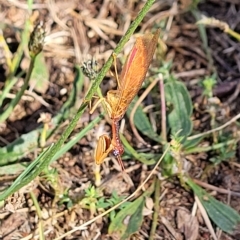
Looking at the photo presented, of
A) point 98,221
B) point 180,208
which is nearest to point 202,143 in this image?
point 180,208

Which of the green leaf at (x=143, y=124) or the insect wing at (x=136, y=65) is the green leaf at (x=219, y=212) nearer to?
the green leaf at (x=143, y=124)

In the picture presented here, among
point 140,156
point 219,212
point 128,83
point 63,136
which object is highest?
point 128,83

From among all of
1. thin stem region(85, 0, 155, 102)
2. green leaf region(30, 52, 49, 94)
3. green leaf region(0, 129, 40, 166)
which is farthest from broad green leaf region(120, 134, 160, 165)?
thin stem region(85, 0, 155, 102)

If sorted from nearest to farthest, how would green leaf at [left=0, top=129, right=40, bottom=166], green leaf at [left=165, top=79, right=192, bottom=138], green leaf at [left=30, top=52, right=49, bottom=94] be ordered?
1. green leaf at [left=0, top=129, right=40, bottom=166]
2. green leaf at [left=165, top=79, right=192, bottom=138]
3. green leaf at [left=30, top=52, right=49, bottom=94]

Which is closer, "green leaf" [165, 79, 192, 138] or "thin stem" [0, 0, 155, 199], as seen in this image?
"thin stem" [0, 0, 155, 199]

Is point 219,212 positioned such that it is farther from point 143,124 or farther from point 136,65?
point 136,65

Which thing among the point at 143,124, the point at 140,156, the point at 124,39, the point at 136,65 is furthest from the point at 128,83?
the point at 143,124

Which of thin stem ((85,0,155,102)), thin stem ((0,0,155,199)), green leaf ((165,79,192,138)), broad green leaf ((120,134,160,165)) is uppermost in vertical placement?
thin stem ((85,0,155,102))

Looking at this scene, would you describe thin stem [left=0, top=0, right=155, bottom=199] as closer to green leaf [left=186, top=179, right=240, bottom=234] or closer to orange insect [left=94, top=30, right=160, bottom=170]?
orange insect [left=94, top=30, right=160, bottom=170]
